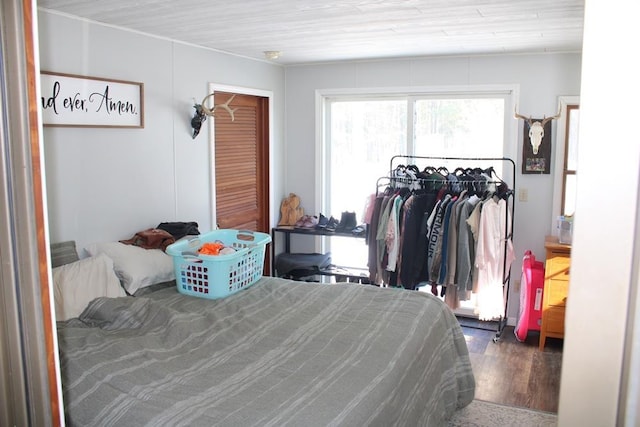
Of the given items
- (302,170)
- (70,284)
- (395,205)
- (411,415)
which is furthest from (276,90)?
(411,415)

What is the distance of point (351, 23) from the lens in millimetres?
3381

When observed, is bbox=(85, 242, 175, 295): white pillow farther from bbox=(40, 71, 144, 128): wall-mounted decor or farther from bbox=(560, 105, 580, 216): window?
bbox=(560, 105, 580, 216): window

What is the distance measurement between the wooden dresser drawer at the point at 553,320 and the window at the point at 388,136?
1.29 metres

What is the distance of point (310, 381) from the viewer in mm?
2229

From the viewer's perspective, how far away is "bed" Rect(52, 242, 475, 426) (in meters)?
2.01

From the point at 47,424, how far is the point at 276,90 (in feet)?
15.6

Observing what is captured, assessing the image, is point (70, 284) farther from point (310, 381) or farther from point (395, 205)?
point (395, 205)

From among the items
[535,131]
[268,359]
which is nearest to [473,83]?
[535,131]

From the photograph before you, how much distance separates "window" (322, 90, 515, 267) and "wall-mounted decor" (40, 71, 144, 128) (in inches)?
87.2

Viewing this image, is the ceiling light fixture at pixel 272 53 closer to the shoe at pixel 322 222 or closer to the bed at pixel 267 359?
the shoe at pixel 322 222

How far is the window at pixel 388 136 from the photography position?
4.98 meters

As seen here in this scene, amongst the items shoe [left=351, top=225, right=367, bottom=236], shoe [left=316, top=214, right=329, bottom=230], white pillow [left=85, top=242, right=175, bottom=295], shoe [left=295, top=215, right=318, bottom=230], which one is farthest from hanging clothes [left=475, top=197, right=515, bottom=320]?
white pillow [left=85, top=242, right=175, bottom=295]

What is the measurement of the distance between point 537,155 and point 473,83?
805 mm

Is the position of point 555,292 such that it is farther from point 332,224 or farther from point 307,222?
point 307,222
